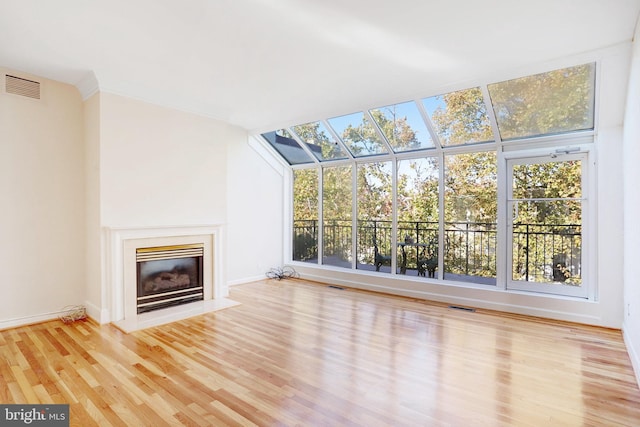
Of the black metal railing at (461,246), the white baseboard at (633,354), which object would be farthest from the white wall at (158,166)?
the white baseboard at (633,354)

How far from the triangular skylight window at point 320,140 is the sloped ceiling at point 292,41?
128 cm

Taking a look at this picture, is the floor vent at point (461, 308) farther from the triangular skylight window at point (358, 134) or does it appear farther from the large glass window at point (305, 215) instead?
the large glass window at point (305, 215)

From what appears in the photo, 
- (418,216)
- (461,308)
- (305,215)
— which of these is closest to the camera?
(461,308)

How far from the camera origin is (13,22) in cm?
250

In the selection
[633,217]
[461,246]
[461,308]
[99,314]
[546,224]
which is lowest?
[461,308]

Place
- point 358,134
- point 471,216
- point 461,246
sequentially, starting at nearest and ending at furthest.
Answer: point 471,216 → point 461,246 → point 358,134

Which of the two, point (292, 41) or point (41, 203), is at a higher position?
point (292, 41)

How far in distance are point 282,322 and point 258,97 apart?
9.02 ft

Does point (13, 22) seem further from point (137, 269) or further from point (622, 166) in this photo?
point (622, 166)

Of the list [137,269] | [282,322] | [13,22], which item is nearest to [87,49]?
[13,22]

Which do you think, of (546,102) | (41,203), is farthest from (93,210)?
(546,102)

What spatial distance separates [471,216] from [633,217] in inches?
70.4

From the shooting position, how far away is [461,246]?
14.8ft

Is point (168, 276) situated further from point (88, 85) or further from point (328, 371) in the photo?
point (328, 371)
